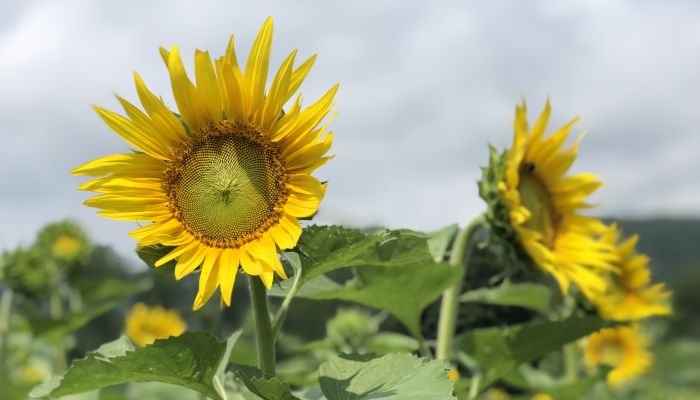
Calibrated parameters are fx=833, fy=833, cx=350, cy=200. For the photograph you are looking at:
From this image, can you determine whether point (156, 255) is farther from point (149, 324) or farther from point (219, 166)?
point (149, 324)

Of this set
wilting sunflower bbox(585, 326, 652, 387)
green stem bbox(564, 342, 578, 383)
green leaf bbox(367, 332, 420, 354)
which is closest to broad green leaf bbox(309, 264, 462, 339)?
green leaf bbox(367, 332, 420, 354)

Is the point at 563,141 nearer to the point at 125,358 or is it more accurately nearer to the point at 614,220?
the point at 614,220

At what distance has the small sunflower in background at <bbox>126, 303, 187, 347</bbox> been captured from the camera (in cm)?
634

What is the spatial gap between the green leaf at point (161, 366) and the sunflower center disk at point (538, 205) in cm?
121

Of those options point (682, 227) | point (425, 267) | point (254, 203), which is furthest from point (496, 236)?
point (682, 227)

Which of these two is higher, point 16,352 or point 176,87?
point 176,87

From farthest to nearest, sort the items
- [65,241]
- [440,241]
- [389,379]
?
1. [65,241]
2. [440,241]
3. [389,379]

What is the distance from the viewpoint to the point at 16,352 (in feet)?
13.5

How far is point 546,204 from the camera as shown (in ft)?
7.84

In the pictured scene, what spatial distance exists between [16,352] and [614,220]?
2960mm

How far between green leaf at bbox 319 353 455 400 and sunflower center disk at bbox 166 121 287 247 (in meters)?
0.26

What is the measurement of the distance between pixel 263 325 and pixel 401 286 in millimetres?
691

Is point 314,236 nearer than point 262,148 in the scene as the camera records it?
Yes

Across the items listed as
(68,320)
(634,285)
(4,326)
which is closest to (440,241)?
(634,285)
